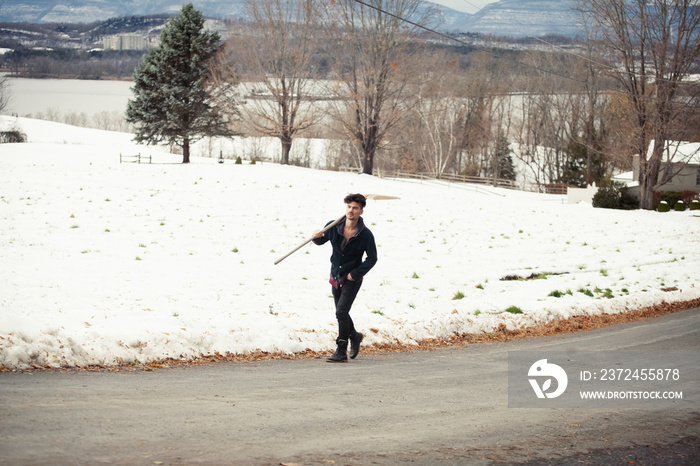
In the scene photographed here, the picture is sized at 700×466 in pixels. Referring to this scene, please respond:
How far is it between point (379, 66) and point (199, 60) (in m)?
14.1

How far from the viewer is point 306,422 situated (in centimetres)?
565

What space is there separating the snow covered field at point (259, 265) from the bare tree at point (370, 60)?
16245mm

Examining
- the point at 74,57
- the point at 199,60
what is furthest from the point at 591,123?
the point at 74,57

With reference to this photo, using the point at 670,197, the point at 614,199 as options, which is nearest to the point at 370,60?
the point at 614,199

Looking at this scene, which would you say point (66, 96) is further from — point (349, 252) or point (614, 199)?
point (349, 252)

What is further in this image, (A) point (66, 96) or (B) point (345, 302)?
(A) point (66, 96)

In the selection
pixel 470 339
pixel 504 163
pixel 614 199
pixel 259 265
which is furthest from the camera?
pixel 504 163

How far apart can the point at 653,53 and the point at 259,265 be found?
3503 cm

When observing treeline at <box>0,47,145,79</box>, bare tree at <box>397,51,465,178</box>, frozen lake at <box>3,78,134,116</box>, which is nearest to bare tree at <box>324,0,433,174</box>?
bare tree at <box>397,51,465,178</box>

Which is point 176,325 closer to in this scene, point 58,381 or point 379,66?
point 58,381

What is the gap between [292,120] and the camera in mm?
52438

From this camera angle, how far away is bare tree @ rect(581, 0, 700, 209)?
133ft

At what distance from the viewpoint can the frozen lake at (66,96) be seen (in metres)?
87.5

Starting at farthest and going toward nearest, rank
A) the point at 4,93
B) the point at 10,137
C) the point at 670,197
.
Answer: the point at 4,93 → the point at 10,137 → the point at 670,197
